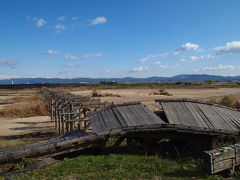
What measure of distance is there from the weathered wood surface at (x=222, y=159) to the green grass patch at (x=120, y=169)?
0.84 feet

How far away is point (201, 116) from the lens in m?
11.5

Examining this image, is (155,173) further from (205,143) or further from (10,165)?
(10,165)

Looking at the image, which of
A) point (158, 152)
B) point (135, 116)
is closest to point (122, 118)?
point (135, 116)

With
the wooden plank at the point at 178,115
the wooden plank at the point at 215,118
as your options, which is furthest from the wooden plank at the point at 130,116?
the wooden plank at the point at 215,118

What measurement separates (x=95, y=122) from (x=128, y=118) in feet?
4.19

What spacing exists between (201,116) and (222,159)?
151 inches

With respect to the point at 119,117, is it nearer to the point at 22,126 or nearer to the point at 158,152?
the point at 158,152

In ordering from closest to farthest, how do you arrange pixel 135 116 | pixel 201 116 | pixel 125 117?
pixel 125 117, pixel 135 116, pixel 201 116

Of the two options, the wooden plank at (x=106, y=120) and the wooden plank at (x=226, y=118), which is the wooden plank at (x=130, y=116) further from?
the wooden plank at (x=226, y=118)

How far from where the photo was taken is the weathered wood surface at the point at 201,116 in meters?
10.8

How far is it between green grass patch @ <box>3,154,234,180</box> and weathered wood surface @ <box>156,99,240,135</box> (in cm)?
154

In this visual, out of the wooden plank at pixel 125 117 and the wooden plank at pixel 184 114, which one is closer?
the wooden plank at pixel 125 117

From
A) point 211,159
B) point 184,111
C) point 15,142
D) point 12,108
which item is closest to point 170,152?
point 184,111

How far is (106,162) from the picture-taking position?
31.2ft
